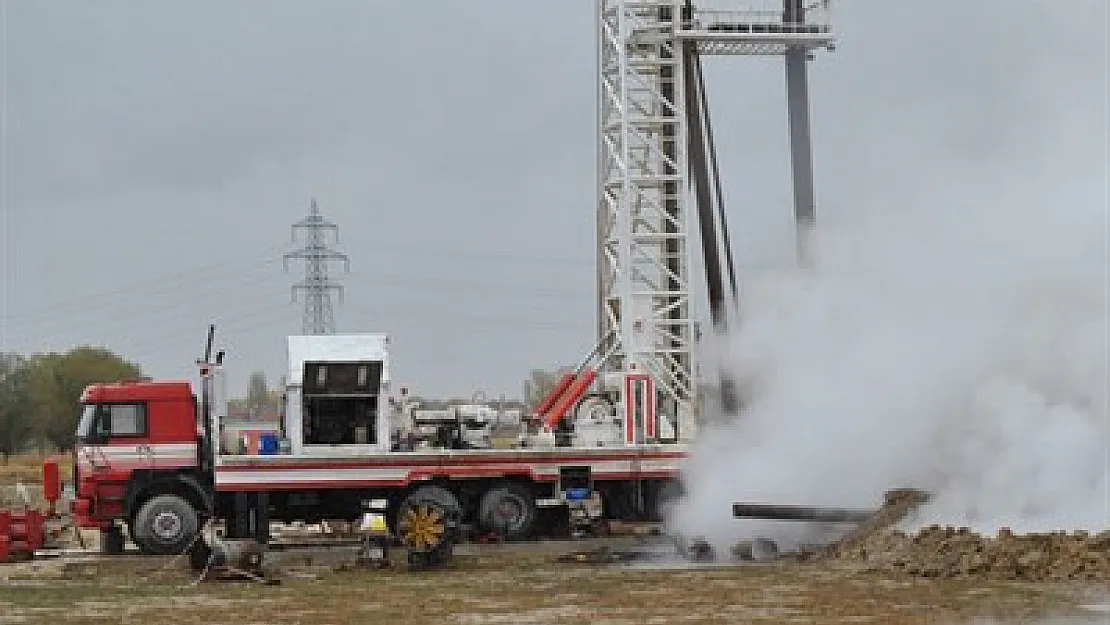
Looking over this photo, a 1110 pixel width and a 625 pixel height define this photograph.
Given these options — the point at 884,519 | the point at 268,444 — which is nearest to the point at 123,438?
the point at 268,444

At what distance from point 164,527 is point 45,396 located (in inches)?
2525

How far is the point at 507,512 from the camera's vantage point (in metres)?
27.9

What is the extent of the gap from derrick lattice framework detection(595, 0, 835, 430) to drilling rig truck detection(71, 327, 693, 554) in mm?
6999

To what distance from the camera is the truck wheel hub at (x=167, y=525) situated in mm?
26547

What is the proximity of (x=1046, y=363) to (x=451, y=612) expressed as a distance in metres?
10.4

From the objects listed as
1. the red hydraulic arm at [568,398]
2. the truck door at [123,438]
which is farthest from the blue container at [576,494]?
the truck door at [123,438]

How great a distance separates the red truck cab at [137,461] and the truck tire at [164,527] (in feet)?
0.06

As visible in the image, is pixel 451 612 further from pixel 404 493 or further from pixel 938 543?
pixel 404 493

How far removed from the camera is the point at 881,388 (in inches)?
976

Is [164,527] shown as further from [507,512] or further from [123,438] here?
[507,512]

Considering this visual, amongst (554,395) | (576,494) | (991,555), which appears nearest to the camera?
(991,555)

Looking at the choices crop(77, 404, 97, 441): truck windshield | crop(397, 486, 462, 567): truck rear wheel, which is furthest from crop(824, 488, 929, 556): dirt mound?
crop(77, 404, 97, 441): truck windshield

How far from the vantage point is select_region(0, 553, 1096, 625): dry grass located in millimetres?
16344

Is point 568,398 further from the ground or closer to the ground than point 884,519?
further from the ground
